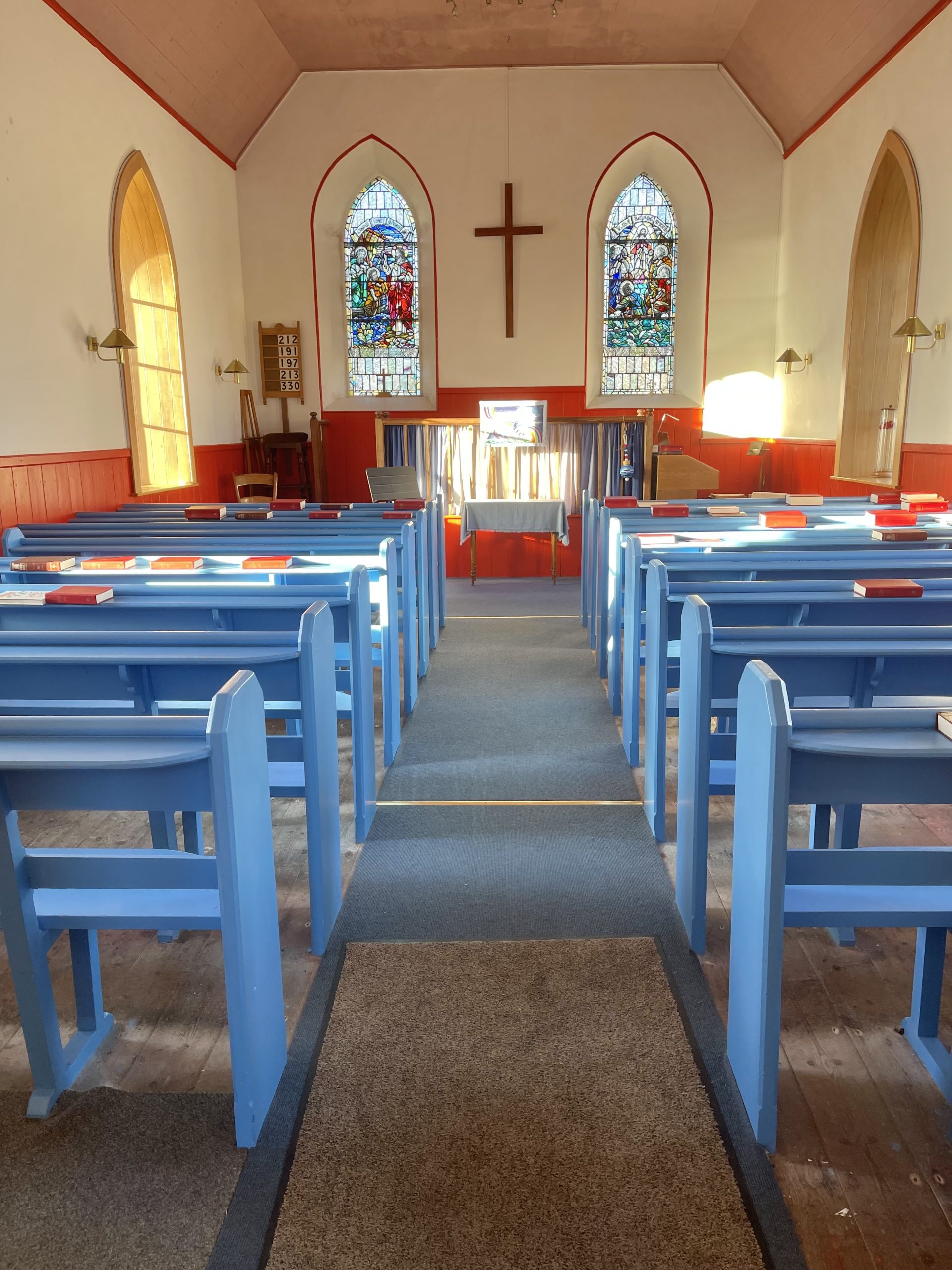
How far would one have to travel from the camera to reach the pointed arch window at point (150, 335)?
20.9 ft

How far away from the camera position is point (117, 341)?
228 inches

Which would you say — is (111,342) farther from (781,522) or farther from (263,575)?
(781,522)

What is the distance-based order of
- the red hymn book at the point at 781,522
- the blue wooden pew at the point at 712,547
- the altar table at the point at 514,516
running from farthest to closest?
the altar table at the point at 514,516
the red hymn book at the point at 781,522
the blue wooden pew at the point at 712,547

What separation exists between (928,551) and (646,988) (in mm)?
2211

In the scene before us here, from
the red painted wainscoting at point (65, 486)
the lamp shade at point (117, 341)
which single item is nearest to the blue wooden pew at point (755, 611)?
the red painted wainscoting at point (65, 486)

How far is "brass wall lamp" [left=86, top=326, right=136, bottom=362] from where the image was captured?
18.9ft

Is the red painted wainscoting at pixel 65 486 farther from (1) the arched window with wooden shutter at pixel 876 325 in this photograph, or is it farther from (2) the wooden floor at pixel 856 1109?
(1) the arched window with wooden shutter at pixel 876 325

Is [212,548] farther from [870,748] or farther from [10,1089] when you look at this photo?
[870,748]

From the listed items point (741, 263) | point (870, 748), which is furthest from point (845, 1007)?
point (741, 263)

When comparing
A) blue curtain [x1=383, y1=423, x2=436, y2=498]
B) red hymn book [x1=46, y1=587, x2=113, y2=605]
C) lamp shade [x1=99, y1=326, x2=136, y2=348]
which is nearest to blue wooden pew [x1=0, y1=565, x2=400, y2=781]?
red hymn book [x1=46, y1=587, x2=113, y2=605]

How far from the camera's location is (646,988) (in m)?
2.08

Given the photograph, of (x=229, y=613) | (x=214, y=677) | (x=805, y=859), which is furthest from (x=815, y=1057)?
(x=229, y=613)

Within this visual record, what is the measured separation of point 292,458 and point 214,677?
24.0ft

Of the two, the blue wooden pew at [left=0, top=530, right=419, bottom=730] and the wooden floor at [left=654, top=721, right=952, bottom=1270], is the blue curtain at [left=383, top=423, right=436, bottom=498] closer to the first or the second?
the blue wooden pew at [left=0, top=530, right=419, bottom=730]
